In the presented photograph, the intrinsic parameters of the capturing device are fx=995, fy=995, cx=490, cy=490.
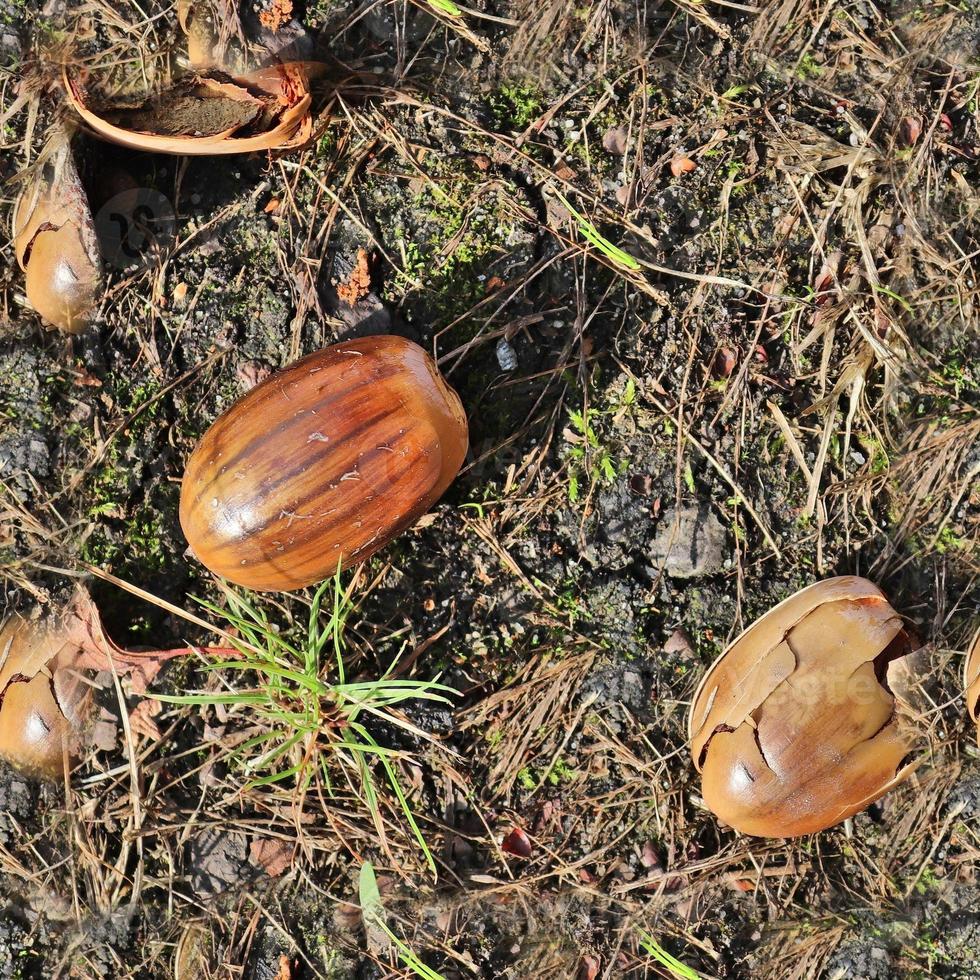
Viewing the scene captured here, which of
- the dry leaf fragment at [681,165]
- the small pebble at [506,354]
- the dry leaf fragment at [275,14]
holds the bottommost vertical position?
the small pebble at [506,354]

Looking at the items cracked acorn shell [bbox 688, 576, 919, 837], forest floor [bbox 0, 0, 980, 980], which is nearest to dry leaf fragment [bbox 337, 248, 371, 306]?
forest floor [bbox 0, 0, 980, 980]

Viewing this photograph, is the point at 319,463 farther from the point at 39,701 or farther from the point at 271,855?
the point at 271,855

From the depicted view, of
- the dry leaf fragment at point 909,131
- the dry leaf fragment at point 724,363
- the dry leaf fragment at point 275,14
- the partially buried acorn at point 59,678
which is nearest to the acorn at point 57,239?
the dry leaf fragment at point 275,14

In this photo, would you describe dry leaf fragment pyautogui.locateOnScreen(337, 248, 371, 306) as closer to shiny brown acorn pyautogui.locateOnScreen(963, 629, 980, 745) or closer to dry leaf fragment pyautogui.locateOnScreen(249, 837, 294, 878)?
dry leaf fragment pyautogui.locateOnScreen(249, 837, 294, 878)

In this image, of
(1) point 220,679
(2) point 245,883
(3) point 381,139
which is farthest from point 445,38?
(2) point 245,883

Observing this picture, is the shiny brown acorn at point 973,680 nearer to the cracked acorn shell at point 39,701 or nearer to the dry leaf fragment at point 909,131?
the dry leaf fragment at point 909,131
